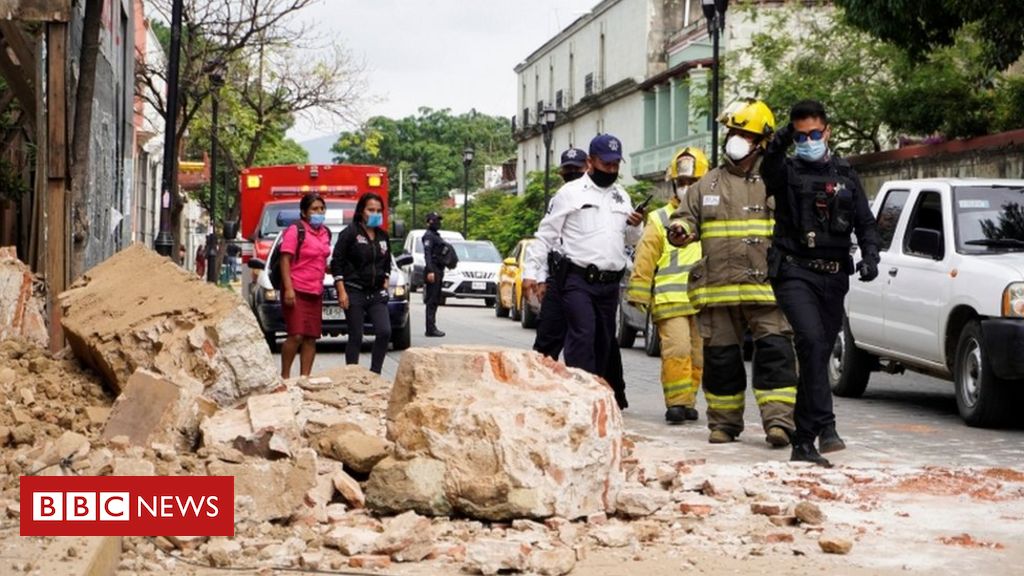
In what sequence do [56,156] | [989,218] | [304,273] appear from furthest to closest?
[56,156], [304,273], [989,218]

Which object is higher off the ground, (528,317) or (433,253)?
(433,253)

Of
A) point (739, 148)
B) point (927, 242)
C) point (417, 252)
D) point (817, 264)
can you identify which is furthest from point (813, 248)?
point (417, 252)

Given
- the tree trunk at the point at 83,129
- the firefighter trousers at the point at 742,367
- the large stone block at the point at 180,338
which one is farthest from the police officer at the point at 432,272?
the firefighter trousers at the point at 742,367

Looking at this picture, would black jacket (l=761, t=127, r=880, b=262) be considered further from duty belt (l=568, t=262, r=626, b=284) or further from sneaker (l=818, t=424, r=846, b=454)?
duty belt (l=568, t=262, r=626, b=284)

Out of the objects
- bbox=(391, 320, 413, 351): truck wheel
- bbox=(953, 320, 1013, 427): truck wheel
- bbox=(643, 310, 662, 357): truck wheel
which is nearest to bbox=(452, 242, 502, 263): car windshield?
bbox=(391, 320, 413, 351): truck wheel

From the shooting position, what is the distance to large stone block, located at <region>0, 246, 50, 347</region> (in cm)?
1248

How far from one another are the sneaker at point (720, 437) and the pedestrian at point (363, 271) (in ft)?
13.4

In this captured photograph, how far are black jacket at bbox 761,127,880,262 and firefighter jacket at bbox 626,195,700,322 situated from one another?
2.22 m

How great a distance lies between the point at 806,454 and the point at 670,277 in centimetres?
280

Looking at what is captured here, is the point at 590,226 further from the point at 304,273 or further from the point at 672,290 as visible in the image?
the point at 304,273

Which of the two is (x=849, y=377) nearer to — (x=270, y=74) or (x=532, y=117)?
(x=270, y=74)

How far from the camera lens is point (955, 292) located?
12.5 metres

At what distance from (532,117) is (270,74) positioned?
36180mm

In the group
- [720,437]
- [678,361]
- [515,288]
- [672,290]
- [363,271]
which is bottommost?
[720,437]
